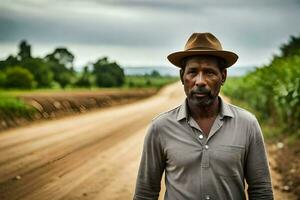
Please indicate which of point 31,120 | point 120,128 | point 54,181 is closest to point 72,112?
point 31,120

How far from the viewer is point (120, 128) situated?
1741cm

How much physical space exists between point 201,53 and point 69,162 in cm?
816

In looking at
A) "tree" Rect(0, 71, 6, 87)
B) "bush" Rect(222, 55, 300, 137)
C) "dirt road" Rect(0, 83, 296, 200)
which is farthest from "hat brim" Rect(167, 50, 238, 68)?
"tree" Rect(0, 71, 6, 87)

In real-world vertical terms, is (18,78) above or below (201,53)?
below

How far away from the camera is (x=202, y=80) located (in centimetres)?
301

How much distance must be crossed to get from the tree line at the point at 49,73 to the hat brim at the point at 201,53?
2697 centimetres

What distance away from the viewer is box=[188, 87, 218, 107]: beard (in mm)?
3012

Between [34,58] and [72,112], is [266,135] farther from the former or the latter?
[34,58]

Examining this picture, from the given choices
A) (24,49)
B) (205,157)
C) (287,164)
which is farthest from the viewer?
(24,49)

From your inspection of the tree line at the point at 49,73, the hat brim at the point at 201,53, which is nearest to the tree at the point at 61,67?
the tree line at the point at 49,73

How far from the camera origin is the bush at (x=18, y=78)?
35344 mm

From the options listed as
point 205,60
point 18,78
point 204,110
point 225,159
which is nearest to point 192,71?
point 205,60

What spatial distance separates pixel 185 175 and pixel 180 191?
0.10 metres

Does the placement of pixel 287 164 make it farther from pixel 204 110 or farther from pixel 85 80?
pixel 85 80
